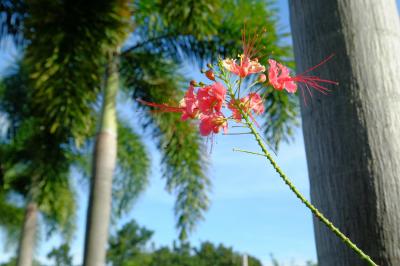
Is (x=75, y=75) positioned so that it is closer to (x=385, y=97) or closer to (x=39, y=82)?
(x=39, y=82)

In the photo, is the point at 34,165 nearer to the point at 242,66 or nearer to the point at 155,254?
the point at 242,66

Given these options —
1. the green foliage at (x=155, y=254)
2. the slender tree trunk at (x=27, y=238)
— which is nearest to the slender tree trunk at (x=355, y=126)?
the slender tree trunk at (x=27, y=238)

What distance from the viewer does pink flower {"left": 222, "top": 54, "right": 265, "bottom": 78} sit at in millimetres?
964

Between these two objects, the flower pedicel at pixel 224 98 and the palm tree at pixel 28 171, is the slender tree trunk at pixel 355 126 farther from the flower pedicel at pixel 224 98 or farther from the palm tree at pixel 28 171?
the palm tree at pixel 28 171

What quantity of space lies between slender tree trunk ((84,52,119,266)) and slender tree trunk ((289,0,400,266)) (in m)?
4.94

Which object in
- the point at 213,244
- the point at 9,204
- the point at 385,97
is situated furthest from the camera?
the point at 213,244

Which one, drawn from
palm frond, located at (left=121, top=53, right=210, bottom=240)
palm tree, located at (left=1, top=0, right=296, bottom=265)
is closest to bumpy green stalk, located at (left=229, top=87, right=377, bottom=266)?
palm tree, located at (left=1, top=0, right=296, bottom=265)

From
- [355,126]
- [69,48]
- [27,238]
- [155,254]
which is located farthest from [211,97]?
[155,254]

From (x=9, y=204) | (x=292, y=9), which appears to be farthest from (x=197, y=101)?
(x=9, y=204)

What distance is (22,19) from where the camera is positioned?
6.16 m

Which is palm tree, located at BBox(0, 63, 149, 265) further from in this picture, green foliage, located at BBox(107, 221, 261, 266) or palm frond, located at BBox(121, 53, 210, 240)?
green foliage, located at BBox(107, 221, 261, 266)

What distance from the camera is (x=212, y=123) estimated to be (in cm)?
94

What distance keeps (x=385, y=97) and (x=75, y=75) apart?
494cm

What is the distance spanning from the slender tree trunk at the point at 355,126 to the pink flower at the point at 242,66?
30 cm
